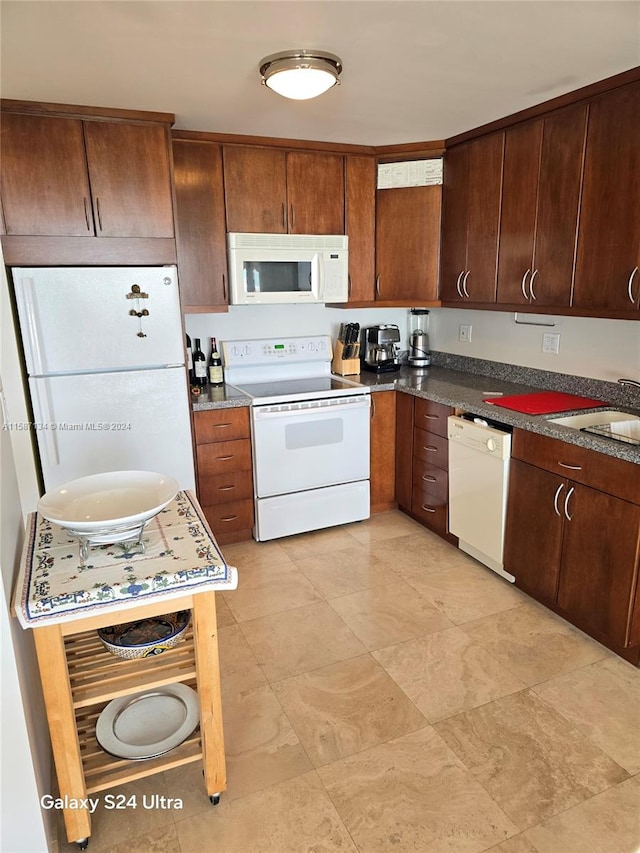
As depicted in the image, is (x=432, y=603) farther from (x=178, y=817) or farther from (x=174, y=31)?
(x=174, y=31)

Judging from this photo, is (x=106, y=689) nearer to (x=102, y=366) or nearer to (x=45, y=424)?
(x=45, y=424)

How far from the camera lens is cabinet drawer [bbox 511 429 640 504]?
214 centimetres

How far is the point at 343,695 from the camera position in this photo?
217cm

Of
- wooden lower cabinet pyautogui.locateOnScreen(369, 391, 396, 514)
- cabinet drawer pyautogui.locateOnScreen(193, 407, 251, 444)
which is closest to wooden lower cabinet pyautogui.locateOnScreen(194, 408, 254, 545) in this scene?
cabinet drawer pyautogui.locateOnScreen(193, 407, 251, 444)

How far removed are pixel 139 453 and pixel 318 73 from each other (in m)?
1.87

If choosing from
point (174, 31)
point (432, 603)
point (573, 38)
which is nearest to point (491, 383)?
point (432, 603)

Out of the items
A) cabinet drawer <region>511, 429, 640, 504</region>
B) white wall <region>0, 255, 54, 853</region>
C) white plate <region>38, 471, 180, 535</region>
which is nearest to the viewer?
white wall <region>0, 255, 54, 853</region>

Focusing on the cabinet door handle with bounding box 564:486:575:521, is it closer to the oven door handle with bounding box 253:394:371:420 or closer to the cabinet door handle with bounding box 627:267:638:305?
the cabinet door handle with bounding box 627:267:638:305

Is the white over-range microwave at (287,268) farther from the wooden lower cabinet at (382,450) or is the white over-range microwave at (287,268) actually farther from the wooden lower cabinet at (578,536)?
the wooden lower cabinet at (578,536)

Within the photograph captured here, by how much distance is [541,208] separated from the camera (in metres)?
2.75

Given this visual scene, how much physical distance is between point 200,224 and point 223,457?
4.35 feet

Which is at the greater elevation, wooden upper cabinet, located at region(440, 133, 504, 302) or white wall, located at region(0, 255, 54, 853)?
wooden upper cabinet, located at region(440, 133, 504, 302)

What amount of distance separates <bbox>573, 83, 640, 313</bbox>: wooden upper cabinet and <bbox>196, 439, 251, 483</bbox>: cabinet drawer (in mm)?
1934

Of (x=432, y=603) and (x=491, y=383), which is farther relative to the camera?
(x=491, y=383)
